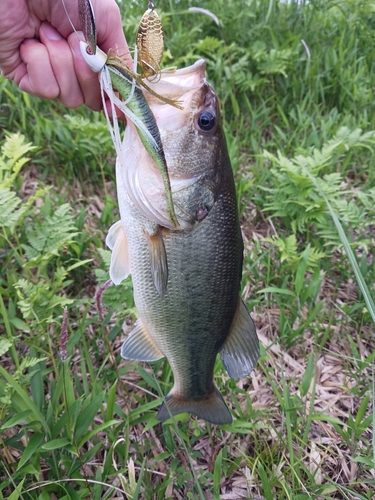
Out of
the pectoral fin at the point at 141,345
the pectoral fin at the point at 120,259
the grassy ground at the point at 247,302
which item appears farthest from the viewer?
the grassy ground at the point at 247,302

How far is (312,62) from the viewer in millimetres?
3996

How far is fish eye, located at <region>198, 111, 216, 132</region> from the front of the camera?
137cm

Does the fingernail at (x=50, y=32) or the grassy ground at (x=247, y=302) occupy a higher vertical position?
the fingernail at (x=50, y=32)

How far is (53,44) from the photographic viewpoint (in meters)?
1.78

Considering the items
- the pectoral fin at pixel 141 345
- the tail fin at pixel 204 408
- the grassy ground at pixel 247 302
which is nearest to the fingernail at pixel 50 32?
the grassy ground at pixel 247 302

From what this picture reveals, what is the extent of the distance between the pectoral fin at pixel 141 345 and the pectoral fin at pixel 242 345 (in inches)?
11.2

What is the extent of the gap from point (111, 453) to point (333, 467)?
3.47ft

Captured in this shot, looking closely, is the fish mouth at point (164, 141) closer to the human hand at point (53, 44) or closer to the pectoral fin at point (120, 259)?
the pectoral fin at point (120, 259)

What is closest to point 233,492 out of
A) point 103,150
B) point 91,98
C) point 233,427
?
point 233,427

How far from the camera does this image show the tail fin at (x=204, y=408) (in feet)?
5.59

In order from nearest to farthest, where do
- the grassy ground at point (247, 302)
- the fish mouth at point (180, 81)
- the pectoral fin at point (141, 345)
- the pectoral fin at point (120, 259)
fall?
the fish mouth at point (180, 81), the pectoral fin at point (120, 259), the pectoral fin at point (141, 345), the grassy ground at point (247, 302)

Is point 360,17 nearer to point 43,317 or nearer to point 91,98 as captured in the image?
point 91,98

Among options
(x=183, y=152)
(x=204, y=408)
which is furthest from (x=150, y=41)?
(x=204, y=408)

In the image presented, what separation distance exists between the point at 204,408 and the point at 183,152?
103 centimetres
